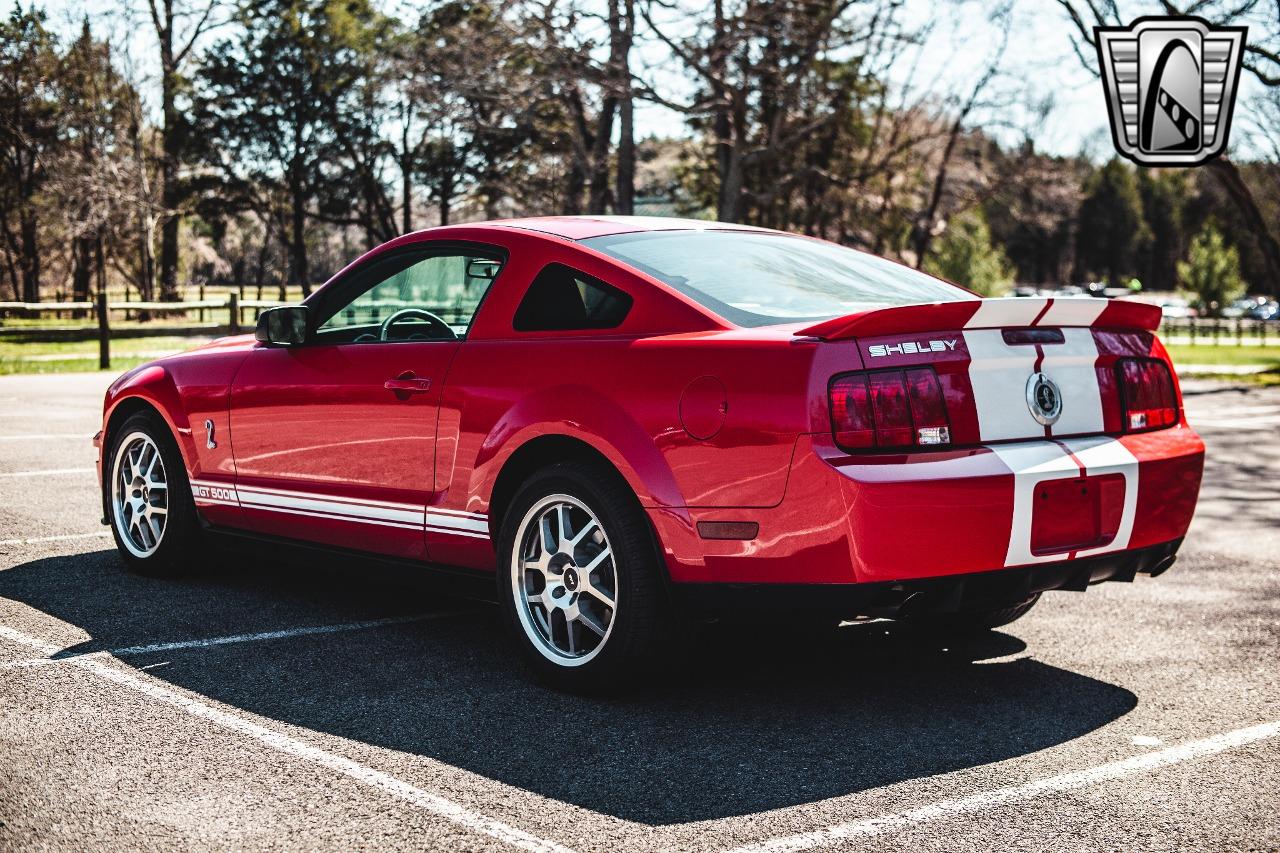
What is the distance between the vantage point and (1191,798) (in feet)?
11.1

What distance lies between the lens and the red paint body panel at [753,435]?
3.72m

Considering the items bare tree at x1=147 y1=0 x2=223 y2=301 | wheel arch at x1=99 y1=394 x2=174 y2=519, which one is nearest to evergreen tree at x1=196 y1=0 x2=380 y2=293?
bare tree at x1=147 y1=0 x2=223 y2=301

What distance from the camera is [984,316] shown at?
394cm

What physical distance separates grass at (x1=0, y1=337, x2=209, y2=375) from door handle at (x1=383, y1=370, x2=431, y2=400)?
14298 mm

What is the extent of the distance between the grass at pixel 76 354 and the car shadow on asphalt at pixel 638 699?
45.7 feet

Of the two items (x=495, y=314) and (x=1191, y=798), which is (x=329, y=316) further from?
(x=1191, y=798)

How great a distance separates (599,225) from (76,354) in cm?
2497

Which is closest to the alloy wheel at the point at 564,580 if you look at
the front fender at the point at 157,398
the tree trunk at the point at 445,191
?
the front fender at the point at 157,398

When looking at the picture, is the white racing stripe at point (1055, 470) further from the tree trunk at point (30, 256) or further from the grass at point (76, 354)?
the tree trunk at point (30, 256)

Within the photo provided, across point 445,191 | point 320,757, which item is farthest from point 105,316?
point 445,191

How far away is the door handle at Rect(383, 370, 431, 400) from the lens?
4.71 m

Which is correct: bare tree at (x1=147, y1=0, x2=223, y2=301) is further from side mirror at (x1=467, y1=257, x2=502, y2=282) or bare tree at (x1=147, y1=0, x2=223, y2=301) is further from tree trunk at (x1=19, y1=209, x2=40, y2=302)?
side mirror at (x1=467, y1=257, x2=502, y2=282)

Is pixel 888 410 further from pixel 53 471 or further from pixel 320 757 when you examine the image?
pixel 53 471

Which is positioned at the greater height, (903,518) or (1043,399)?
(1043,399)
